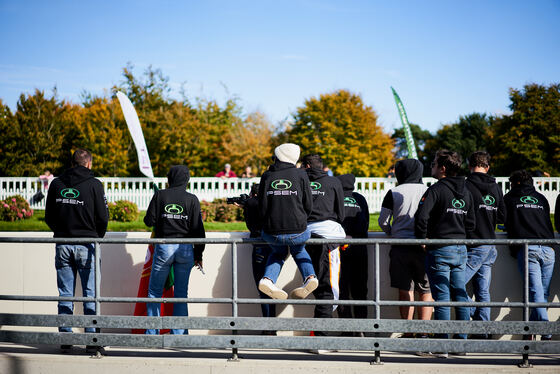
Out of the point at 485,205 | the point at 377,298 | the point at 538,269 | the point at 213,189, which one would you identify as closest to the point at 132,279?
the point at 377,298

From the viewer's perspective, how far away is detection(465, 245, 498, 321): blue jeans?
17.6ft

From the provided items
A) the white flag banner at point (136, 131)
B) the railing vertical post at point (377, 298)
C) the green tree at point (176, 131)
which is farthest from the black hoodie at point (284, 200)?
the green tree at point (176, 131)

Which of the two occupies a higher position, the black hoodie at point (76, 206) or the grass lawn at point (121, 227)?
the black hoodie at point (76, 206)

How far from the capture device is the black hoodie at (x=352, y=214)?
596cm

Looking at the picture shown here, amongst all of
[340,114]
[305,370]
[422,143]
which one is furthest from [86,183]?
[422,143]

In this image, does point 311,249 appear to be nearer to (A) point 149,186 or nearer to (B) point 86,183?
(B) point 86,183

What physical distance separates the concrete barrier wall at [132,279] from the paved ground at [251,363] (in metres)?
0.97

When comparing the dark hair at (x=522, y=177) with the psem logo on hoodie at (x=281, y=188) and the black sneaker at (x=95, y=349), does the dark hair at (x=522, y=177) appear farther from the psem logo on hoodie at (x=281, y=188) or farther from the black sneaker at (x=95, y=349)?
the black sneaker at (x=95, y=349)

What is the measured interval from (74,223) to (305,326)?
2721 mm

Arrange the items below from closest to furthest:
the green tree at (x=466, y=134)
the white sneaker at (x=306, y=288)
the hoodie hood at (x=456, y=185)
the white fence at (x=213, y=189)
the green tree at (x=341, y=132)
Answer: the white sneaker at (x=306, y=288) < the hoodie hood at (x=456, y=185) < the white fence at (x=213, y=189) < the green tree at (x=341, y=132) < the green tree at (x=466, y=134)

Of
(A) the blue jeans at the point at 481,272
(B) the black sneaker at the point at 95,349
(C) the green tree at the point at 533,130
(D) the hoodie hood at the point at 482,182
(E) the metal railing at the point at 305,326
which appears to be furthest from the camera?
(C) the green tree at the point at 533,130

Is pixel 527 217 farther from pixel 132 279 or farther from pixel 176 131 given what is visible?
pixel 176 131

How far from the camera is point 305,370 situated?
4.67 m

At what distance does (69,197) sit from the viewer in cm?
534
